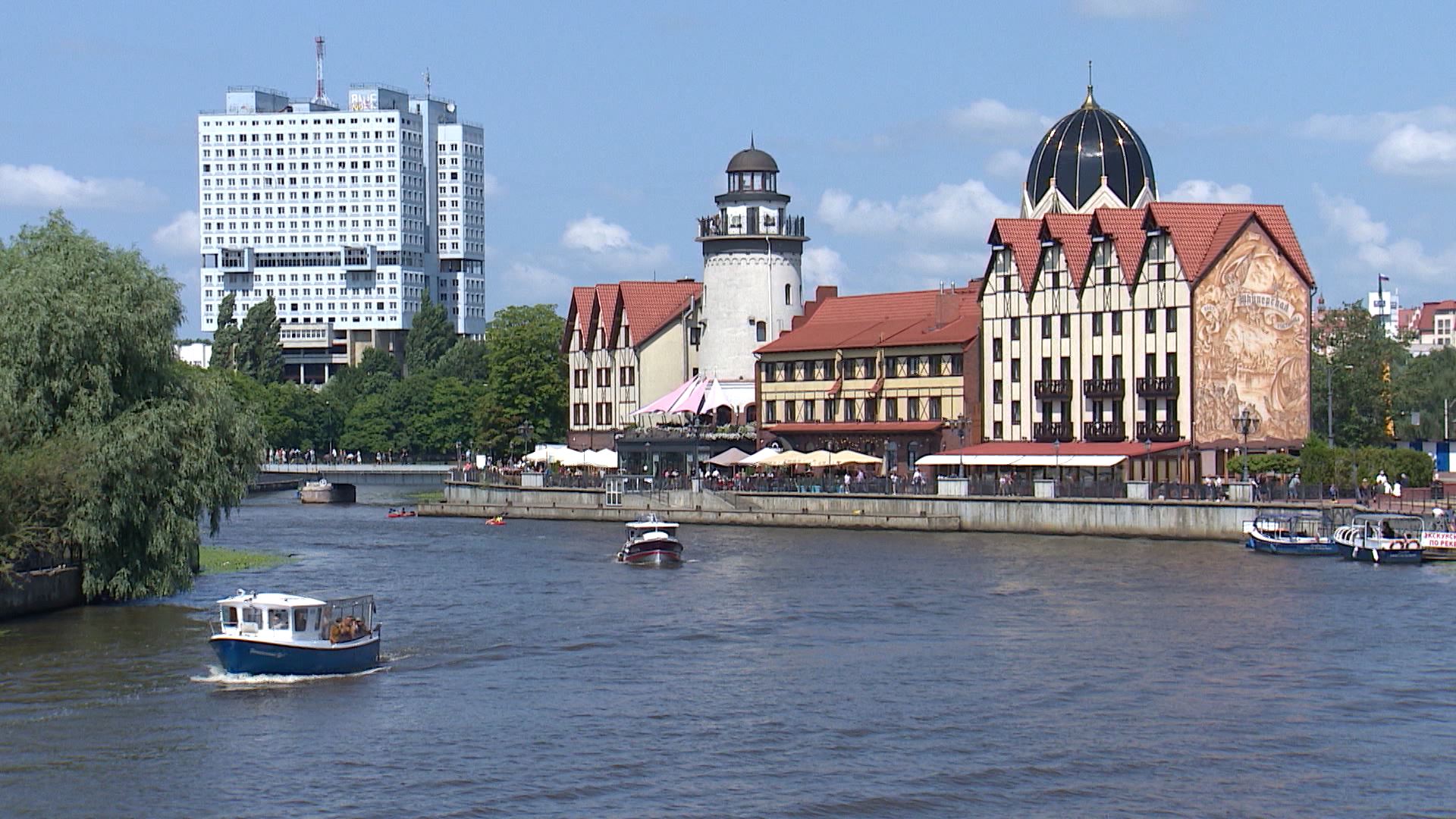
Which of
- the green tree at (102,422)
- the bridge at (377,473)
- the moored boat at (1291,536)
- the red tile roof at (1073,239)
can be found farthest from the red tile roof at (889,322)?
the bridge at (377,473)

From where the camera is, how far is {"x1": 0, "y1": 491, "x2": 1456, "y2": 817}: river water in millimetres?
38469

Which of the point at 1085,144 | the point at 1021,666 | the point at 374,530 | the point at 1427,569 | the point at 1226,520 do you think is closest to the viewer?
the point at 1021,666

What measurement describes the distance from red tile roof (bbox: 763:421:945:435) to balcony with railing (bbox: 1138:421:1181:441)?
13.6m

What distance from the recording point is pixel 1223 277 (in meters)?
99.1

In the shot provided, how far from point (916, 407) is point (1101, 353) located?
1289cm

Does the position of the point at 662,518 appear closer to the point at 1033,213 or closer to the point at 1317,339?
the point at 1033,213

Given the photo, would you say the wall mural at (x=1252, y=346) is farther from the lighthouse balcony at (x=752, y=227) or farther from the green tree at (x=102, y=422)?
the green tree at (x=102, y=422)

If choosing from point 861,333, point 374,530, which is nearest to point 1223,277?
point 861,333

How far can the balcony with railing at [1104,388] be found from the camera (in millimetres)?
101688

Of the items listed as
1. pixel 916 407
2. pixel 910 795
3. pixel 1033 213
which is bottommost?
pixel 910 795

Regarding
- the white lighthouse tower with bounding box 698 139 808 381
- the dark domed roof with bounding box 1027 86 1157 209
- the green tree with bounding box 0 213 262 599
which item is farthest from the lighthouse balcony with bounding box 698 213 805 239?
the green tree with bounding box 0 213 262 599

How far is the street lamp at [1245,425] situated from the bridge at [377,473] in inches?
3588

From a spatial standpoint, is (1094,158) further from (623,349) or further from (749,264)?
(623,349)

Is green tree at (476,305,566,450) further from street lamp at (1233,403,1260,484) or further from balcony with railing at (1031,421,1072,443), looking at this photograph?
street lamp at (1233,403,1260,484)
